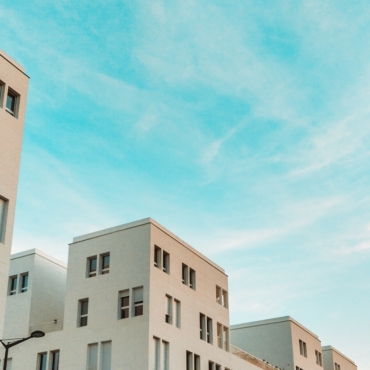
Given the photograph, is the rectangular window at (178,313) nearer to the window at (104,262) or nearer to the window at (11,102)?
the window at (104,262)

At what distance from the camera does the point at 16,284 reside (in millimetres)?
51562

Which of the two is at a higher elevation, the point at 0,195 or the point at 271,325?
the point at 271,325

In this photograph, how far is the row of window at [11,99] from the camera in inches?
1183

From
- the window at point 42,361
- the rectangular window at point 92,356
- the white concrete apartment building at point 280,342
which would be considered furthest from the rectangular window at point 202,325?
the white concrete apartment building at point 280,342

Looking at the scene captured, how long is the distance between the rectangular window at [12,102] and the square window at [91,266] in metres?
18.2

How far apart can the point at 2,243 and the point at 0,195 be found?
210 centimetres

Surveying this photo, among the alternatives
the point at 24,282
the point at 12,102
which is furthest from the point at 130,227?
the point at 12,102

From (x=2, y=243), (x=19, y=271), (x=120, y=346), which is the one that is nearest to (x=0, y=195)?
(x=2, y=243)

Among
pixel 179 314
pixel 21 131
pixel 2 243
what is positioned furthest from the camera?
pixel 179 314

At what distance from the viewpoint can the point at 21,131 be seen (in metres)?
30.5

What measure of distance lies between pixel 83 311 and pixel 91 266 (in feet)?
10.7

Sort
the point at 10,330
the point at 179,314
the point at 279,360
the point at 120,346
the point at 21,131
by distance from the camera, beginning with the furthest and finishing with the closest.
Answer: the point at 279,360
the point at 10,330
the point at 179,314
the point at 120,346
the point at 21,131

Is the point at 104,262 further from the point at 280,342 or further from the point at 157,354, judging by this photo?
the point at 280,342

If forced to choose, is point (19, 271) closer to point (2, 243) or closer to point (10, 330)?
point (10, 330)
